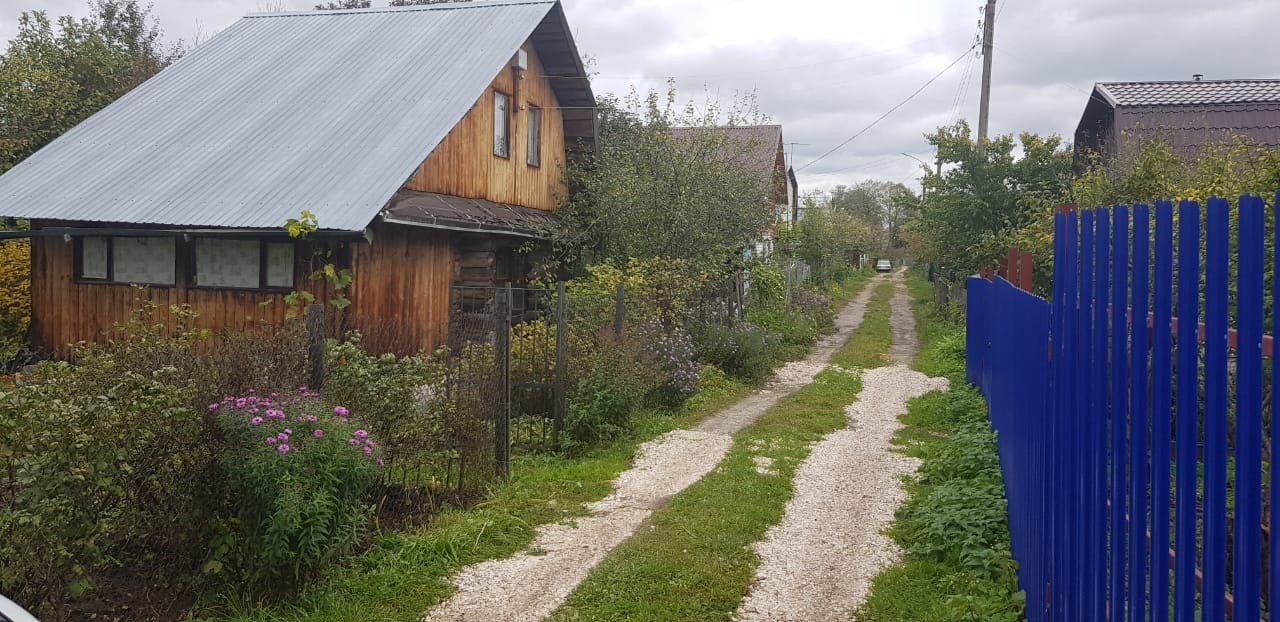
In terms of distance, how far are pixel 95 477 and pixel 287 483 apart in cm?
90

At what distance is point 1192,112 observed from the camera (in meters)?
18.0

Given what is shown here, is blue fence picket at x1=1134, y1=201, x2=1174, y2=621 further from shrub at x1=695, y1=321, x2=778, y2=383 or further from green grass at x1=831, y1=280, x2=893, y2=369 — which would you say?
green grass at x1=831, y1=280, x2=893, y2=369

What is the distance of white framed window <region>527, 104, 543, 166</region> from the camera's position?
18016 mm

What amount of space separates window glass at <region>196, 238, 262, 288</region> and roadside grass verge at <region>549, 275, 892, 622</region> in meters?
7.08

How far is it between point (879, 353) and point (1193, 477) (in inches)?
698

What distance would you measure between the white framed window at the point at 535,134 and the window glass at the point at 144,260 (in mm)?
6837

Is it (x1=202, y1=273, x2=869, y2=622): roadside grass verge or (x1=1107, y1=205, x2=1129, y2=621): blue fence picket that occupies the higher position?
(x1=1107, y1=205, x2=1129, y2=621): blue fence picket

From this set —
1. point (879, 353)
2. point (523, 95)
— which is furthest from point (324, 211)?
point (879, 353)

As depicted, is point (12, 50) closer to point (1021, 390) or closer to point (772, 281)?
point (772, 281)

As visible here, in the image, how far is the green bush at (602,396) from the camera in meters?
9.77

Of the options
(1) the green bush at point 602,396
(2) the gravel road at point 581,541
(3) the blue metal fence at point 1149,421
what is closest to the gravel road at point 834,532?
(2) the gravel road at point 581,541

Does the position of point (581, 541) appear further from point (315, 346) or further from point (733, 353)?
point (733, 353)

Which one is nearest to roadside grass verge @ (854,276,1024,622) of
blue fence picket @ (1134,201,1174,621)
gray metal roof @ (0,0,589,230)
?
blue fence picket @ (1134,201,1174,621)

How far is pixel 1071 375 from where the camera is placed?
3707 millimetres
